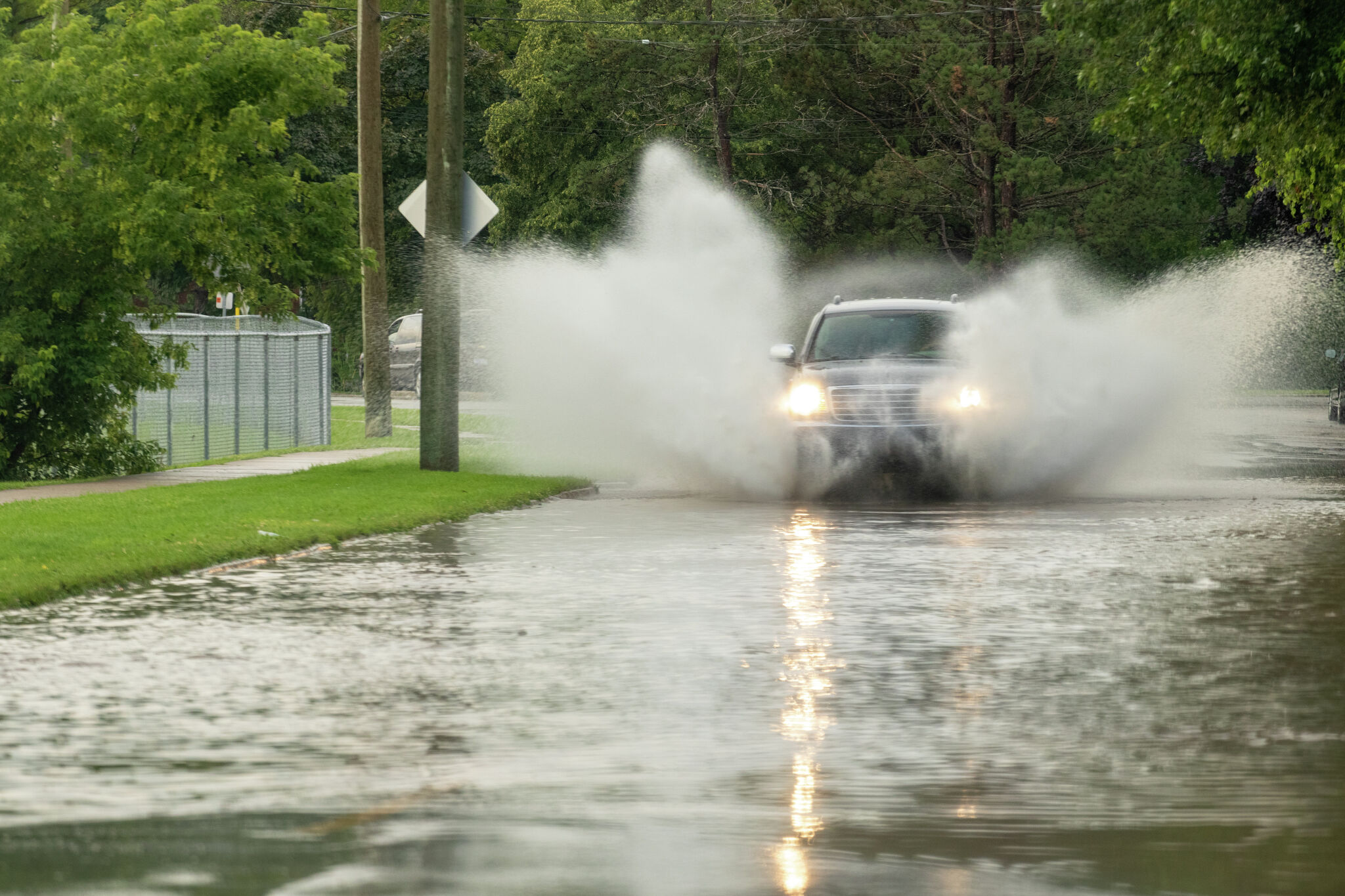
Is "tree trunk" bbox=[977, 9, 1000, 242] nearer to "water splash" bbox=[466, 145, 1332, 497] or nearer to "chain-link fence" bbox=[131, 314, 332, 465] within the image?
"water splash" bbox=[466, 145, 1332, 497]

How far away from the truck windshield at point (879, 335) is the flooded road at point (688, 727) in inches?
283

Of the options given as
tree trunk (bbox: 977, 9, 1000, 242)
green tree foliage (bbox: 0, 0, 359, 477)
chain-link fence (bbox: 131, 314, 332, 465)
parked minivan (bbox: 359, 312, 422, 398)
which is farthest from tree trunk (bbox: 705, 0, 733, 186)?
green tree foliage (bbox: 0, 0, 359, 477)

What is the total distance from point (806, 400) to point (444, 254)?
15.7ft

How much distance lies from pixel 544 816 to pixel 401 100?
6588 centimetres

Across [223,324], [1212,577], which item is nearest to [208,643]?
[1212,577]

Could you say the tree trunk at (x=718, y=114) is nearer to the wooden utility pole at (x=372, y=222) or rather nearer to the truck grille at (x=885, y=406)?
the wooden utility pole at (x=372, y=222)

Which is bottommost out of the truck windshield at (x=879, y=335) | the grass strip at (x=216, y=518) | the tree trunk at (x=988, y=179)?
the grass strip at (x=216, y=518)

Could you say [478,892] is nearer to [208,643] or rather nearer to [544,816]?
[544,816]

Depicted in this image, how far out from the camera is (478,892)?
6453 millimetres

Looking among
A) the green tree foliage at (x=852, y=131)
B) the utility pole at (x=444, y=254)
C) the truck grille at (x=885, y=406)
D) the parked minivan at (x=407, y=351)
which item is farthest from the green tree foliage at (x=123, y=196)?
the green tree foliage at (x=852, y=131)

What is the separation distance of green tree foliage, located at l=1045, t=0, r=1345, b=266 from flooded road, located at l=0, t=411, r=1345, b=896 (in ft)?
23.4

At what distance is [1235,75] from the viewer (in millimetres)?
22359

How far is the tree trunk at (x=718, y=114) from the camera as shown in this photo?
61.5m

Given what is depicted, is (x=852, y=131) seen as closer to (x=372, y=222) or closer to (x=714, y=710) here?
(x=372, y=222)
